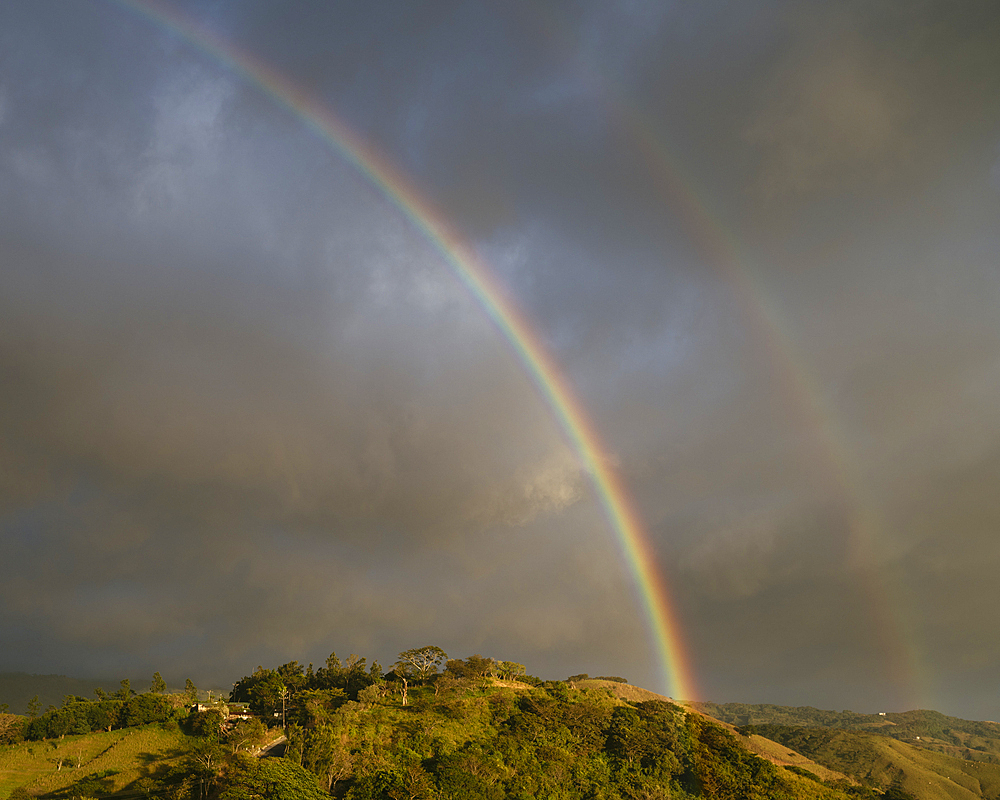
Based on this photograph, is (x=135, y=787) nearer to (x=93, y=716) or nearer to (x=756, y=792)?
(x=93, y=716)

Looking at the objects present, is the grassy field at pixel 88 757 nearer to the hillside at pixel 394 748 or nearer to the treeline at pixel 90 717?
the hillside at pixel 394 748

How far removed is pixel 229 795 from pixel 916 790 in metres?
209

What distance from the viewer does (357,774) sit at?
7631cm

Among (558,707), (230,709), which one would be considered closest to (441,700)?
(558,707)

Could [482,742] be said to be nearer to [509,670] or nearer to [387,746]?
[387,746]

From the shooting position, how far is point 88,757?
8956 cm

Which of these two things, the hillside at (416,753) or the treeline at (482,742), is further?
the treeline at (482,742)

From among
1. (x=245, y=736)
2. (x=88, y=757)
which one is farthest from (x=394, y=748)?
(x=88, y=757)

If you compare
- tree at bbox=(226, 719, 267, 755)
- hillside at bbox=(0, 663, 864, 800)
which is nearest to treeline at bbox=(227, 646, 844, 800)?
hillside at bbox=(0, 663, 864, 800)

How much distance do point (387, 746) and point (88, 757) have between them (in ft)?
143

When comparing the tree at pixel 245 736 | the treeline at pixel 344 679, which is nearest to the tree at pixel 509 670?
the treeline at pixel 344 679

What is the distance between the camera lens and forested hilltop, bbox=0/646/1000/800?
72.8m

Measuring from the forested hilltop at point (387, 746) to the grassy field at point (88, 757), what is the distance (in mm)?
314

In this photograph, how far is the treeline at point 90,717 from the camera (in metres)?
99.9
